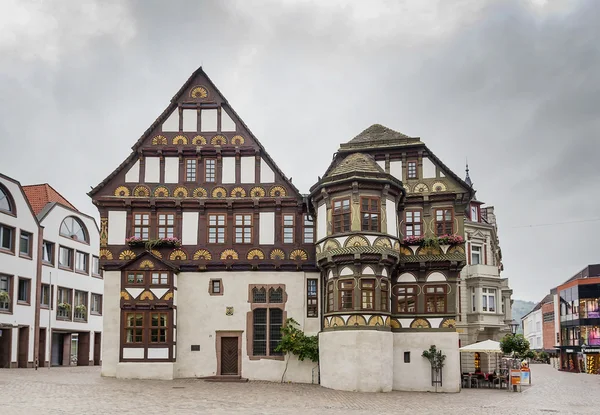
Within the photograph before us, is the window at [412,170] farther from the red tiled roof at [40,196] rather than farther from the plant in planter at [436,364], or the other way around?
the red tiled roof at [40,196]

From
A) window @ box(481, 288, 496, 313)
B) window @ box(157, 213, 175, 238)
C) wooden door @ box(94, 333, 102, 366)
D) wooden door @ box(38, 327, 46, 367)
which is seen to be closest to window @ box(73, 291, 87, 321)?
wooden door @ box(94, 333, 102, 366)

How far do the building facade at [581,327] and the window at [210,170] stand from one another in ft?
155

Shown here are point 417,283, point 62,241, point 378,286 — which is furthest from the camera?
point 62,241

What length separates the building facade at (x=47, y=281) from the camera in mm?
46062

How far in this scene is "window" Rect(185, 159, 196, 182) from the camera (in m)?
36.7

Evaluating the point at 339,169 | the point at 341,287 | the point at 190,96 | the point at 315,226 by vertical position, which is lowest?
the point at 341,287

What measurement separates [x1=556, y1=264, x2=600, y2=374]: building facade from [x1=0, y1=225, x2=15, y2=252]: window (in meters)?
52.8

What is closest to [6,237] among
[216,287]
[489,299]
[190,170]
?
[190,170]

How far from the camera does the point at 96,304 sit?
59.1 metres

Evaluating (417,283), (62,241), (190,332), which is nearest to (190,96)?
(190,332)

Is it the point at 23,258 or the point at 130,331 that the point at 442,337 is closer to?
the point at 130,331

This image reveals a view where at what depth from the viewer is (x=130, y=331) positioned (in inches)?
1367

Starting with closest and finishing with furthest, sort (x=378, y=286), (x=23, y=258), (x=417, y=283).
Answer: (x=378, y=286) → (x=417, y=283) → (x=23, y=258)

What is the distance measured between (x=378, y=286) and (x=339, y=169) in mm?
5847
